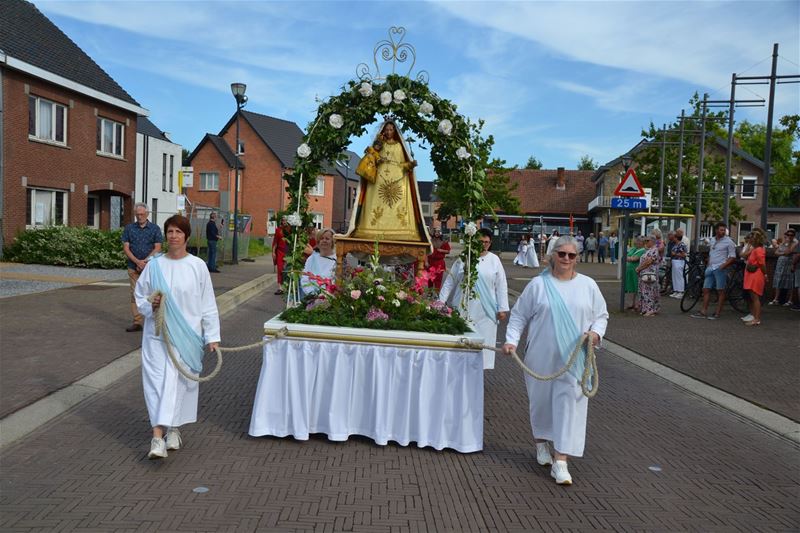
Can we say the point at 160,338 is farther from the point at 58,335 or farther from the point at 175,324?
the point at 58,335

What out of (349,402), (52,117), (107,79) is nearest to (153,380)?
(349,402)

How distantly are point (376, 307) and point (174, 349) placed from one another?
178 cm

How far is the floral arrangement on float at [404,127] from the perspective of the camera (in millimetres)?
7410

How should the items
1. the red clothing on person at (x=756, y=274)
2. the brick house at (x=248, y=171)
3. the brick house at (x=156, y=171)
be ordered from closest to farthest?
the red clothing on person at (x=756, y=274)
the brick house at (x=156, y=171)
the brick house at (x=248, y=171)

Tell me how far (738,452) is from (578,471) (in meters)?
1.66

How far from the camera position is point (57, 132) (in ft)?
80.4

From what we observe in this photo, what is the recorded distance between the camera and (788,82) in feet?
72.0

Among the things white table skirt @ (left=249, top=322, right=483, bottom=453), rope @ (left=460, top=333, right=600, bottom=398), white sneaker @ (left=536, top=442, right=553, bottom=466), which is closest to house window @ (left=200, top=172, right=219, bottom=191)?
white table skirt @ (left=249, top=322, right=483, bottom=453)

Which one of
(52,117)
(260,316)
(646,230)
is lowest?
(260,316)

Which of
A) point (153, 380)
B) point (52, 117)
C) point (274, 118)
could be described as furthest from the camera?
point (274, 118)

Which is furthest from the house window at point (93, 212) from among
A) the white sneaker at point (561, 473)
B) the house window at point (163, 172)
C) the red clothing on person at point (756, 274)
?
the white sneaker at point (561, 473)

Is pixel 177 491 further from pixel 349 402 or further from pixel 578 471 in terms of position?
pixel 578 471

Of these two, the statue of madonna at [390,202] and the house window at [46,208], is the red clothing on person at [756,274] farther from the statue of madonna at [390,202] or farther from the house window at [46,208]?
the house window at [46,208]

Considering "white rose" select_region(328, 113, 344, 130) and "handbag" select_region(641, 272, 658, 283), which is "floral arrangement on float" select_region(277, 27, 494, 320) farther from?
"handbag" select_region(641, 272, 658, 283)
